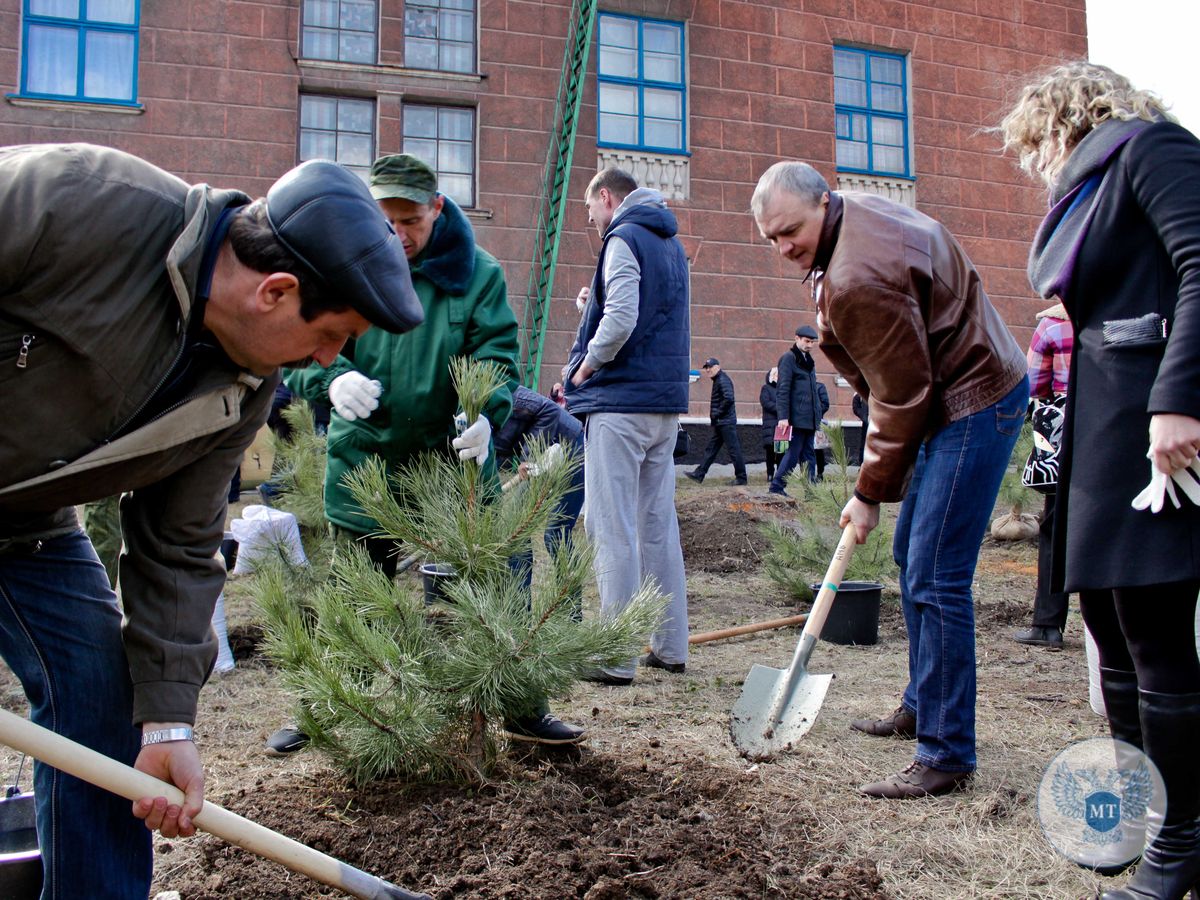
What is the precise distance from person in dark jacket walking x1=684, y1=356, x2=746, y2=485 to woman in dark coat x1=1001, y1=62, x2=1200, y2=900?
918 centimetres

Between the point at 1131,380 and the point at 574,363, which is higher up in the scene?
the point at 574,363

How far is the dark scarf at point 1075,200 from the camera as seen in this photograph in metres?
1.91

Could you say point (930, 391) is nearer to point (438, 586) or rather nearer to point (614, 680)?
point (438, 586)

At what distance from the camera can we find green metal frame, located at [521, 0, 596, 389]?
1201cm

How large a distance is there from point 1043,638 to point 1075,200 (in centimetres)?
283

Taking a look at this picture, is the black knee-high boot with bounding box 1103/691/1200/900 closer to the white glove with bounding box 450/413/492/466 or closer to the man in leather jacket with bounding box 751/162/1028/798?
the man in leather jacket with bounding box 751/162/1028/798

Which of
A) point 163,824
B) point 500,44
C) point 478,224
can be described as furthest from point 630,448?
point 500,44

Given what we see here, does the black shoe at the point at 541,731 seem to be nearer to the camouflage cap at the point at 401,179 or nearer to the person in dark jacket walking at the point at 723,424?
the camouflage cap at the point at 401,179

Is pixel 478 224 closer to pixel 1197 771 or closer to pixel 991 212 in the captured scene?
pixel 991 212

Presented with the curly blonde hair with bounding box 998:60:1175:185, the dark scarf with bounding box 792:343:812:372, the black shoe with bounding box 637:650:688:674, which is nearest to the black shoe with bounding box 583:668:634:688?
the black shoe with bounding box 637:650:688:674

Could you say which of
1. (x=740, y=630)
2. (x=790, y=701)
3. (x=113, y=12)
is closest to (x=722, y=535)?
(x=740, y=630)

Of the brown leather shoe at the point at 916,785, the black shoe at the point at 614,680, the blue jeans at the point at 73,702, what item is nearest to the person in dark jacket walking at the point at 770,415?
the black shoe at the point at 614,680

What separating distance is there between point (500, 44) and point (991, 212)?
7.35m

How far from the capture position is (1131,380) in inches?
73.7
